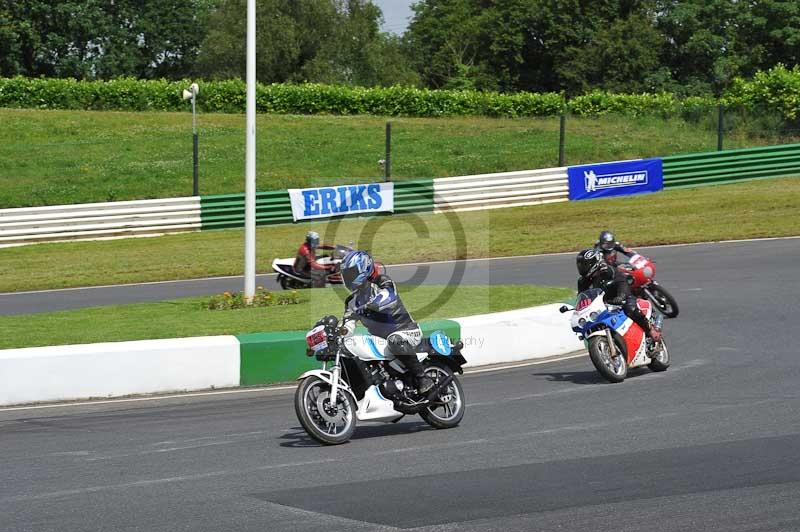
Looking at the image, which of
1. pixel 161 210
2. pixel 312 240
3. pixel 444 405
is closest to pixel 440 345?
pixel 444 405

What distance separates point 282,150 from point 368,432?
2887cm

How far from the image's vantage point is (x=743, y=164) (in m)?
34.1

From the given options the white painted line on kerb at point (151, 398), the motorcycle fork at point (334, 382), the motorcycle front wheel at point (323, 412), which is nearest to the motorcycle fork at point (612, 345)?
the white painted line on kerb at point (151, 398)

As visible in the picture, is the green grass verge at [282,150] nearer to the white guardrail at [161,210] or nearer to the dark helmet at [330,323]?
the white guardrail at [161,210]

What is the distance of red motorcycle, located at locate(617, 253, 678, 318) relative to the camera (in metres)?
16.1

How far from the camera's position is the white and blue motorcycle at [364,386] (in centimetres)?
958

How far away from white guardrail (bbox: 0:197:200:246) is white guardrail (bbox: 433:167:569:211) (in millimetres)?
6642

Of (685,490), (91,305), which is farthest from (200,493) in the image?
(91,305)

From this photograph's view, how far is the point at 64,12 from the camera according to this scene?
6975 centimetres

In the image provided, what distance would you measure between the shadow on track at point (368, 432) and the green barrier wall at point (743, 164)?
2464 cm

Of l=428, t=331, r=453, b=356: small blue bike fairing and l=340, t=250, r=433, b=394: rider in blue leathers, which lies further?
l=428, t=331, r=453, b=356: small blue bike fairing

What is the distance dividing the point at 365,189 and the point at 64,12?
46127 millimetres

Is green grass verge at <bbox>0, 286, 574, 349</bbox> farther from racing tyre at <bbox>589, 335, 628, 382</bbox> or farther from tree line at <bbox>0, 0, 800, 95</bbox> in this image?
tree line at <bbox>0, 0, 800, 95</bbox>

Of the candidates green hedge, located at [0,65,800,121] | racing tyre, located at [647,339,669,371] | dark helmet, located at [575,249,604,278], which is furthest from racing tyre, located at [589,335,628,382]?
green hedge, located at [0,65,800,121]
